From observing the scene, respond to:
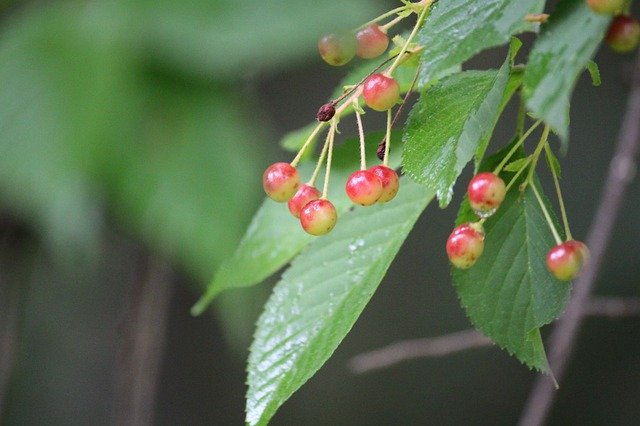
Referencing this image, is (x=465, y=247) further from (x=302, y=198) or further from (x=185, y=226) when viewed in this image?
(x=185, y=226)

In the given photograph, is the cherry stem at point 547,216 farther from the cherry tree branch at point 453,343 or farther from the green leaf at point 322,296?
the cherry tree branch at point 453,343

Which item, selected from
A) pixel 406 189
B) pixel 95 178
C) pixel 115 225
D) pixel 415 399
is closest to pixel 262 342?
pixel 406 189

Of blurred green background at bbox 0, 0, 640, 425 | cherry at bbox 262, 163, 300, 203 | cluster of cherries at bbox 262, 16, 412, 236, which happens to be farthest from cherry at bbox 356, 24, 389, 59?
blurred green background at bbox 0, 0, 640, 425

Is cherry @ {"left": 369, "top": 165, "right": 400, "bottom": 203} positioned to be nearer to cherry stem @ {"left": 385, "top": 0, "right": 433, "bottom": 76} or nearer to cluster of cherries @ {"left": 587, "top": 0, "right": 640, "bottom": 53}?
cherry stem @ {"left": 385, "top": 0, "right": 433, "bottom": 76}

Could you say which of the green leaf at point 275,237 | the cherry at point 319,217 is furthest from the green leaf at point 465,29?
the green leaf at point 275,237

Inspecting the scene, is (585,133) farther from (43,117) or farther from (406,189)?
(406,189)
